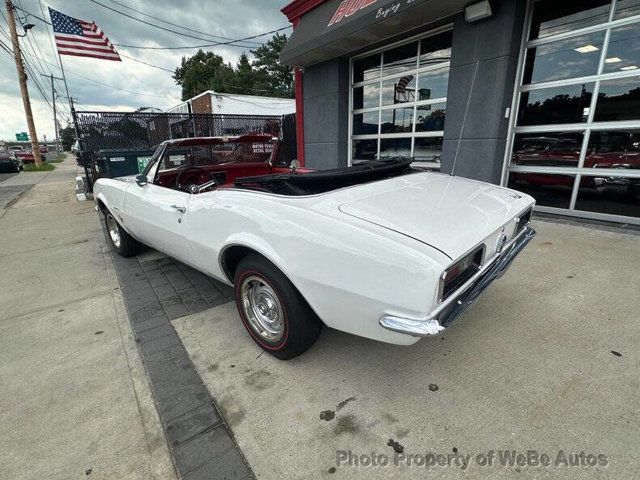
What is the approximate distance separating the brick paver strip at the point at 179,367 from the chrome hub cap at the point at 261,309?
1.62 ft

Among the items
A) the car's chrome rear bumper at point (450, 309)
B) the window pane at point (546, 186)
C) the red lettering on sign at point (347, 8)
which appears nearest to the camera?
the car's chrome rear bumper at point (450, 309)

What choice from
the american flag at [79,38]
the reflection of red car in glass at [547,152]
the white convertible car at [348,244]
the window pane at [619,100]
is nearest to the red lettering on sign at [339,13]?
the reflection of red car in glass at [547,152]

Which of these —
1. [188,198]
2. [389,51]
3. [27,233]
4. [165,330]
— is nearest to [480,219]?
[188,198]

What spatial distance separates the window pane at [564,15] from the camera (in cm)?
456

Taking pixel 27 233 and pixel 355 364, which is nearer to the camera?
pixel 355 364

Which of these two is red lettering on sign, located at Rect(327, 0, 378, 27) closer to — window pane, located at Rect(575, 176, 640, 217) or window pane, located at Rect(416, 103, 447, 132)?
window pane, located at Rect(416, 103, 447, 132)

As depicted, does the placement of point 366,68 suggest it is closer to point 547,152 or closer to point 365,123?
point 365,123

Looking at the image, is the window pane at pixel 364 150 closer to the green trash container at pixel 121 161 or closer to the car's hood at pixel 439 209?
the green trash container at pixel 121 161

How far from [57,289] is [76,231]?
2917mm

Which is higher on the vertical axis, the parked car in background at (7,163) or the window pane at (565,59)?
the window pane at (565,59)

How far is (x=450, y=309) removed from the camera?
1.64m

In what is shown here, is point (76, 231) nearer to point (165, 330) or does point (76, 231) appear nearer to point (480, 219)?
point (165, 330)

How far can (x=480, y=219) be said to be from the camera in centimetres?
195

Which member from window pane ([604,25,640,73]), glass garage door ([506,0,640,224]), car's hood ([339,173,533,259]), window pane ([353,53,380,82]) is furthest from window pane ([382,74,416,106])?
car's hood ([339,173,533,259])
